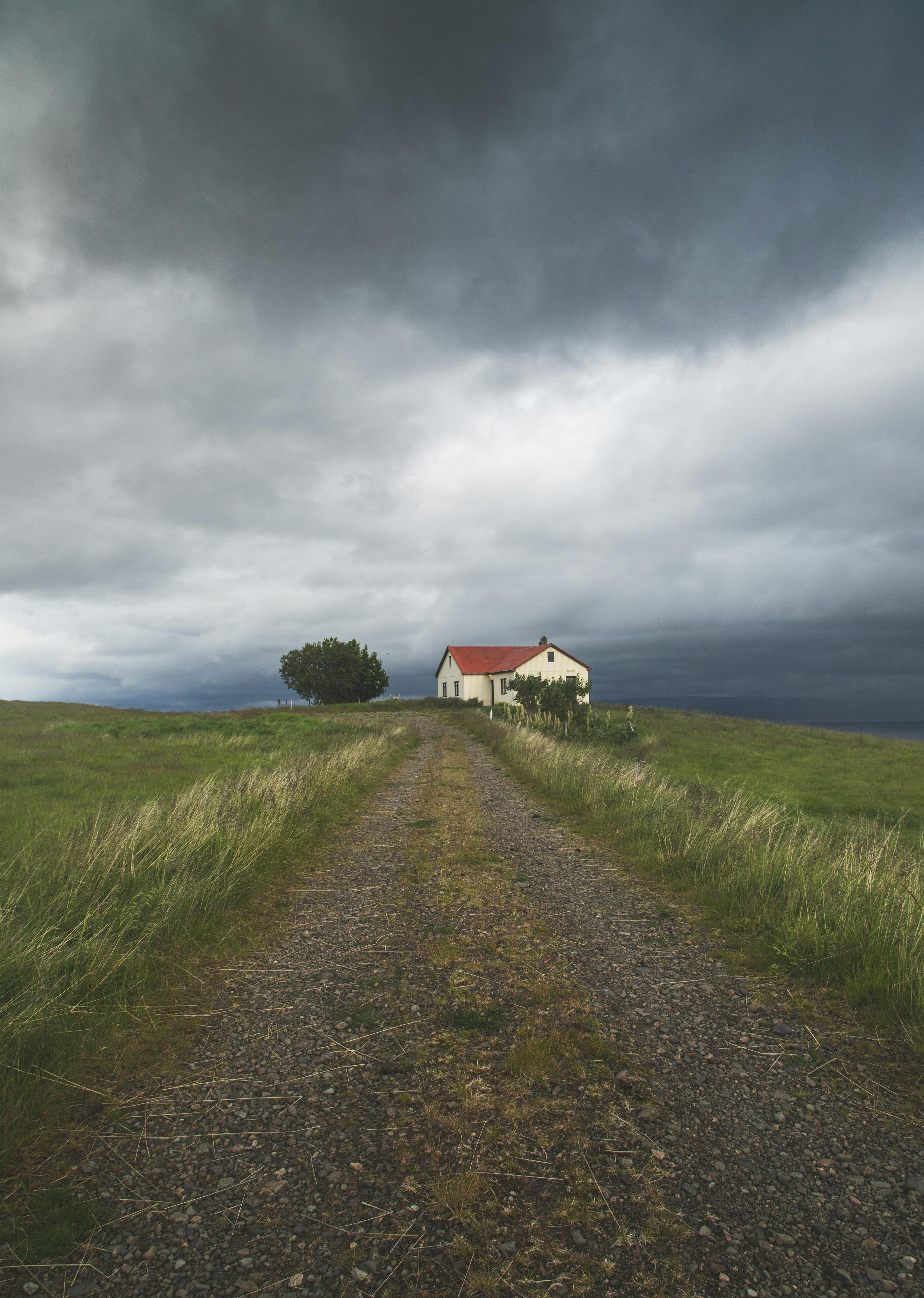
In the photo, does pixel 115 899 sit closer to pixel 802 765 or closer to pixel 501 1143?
pixel 501 1143

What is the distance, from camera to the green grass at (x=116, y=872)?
156 inches

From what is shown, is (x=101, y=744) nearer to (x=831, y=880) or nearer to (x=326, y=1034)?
(x=326, y=1034)

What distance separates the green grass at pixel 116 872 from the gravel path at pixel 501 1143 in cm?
70

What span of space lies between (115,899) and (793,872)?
23.2 ft

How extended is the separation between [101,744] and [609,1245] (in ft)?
82.6

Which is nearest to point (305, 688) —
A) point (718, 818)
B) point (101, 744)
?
point (101, 744)

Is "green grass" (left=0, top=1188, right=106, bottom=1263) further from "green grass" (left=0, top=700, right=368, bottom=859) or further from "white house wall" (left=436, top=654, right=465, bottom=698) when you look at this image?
"white house wall" (left=436, top=654, right=465, bottom=698)

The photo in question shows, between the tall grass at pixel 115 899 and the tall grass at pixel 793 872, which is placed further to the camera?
the tall grass at pixel 793 872

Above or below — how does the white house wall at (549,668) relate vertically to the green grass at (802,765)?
above

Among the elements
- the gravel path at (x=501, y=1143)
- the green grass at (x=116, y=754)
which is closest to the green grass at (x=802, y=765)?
the gravel path at (x=501, y=1143)

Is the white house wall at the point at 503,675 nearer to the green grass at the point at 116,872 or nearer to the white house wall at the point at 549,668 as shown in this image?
the white house wall at the point at 549,668

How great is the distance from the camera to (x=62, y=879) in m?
5.97

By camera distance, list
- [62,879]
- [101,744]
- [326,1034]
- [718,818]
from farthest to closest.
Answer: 1. [101,744]
2. [718,818]
3. [62,879]
4. [326,1034]

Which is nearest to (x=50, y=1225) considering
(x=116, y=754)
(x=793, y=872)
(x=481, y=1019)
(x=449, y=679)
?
(x=481, y=1019)
